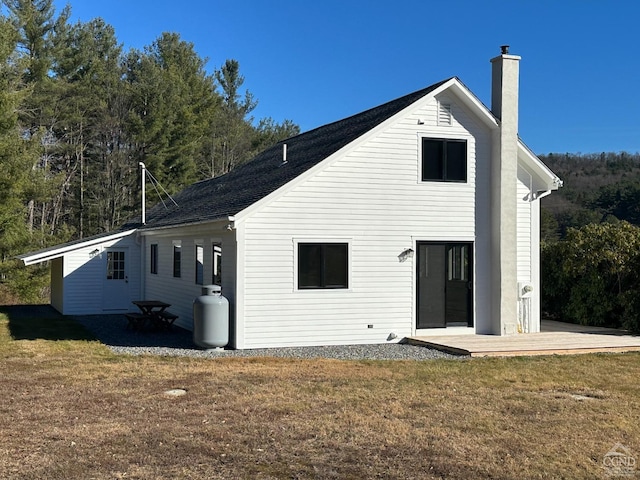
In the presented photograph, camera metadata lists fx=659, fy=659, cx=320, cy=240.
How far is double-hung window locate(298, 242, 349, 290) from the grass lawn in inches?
93.8

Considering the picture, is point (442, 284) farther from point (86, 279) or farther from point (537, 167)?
point (86, 279)

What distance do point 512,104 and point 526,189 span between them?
1974mm

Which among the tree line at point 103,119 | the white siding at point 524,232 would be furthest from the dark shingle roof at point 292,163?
the tree line at point 103,119

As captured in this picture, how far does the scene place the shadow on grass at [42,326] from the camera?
592 inches

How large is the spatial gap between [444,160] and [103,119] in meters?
24.9

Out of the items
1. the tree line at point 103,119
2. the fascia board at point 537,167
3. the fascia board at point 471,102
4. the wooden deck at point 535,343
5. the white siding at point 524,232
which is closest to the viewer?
the wooden deck at point 535,343

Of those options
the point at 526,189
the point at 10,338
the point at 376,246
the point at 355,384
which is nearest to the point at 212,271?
the point at 376,246

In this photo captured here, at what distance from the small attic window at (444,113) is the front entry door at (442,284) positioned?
267cm

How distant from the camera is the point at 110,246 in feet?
67.8

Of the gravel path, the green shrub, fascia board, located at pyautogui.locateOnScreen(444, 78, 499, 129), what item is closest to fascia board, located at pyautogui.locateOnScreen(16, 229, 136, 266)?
the gravel path

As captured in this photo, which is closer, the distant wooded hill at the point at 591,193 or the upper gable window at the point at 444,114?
the upper gable window at the point at 444,114

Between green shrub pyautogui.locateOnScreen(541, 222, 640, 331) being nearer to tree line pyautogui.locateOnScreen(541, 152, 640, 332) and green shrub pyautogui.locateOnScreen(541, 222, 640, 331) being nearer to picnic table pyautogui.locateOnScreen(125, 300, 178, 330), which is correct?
tree line pyautogui.locateOnScreen(541, 152, 640, 332)

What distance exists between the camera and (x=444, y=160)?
14.4 meters

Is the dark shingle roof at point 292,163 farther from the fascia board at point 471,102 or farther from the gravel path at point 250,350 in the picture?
the gravel path at point 250,350
